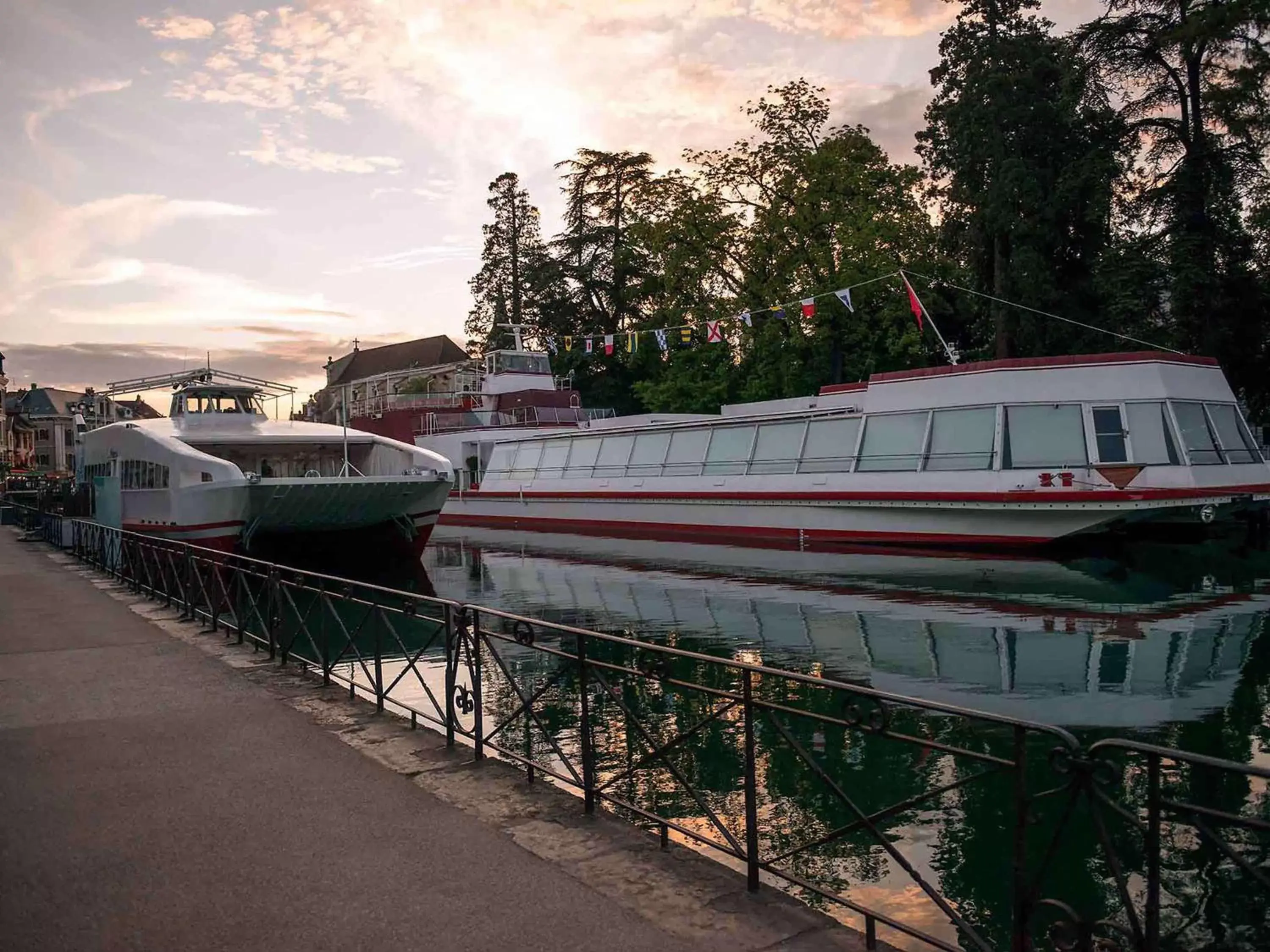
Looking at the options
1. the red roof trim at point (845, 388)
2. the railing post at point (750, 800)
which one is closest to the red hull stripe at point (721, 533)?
the red roof trim at point (845, 388)

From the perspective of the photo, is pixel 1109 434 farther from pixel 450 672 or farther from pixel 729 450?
pixel 450 672

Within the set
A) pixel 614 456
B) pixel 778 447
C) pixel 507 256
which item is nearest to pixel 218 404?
pixel 614 456

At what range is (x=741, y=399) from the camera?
45.0m

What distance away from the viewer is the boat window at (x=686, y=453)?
30656 mm

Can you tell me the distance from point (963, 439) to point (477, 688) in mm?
18790

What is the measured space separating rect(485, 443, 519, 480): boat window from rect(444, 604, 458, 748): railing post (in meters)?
32.5

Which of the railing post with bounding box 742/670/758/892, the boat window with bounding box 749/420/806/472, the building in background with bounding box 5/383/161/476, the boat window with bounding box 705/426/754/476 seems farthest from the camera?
the building in background with bounding box 5/383/161/476

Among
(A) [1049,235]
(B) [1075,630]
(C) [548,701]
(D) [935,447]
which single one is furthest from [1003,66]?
(C) [548,701]

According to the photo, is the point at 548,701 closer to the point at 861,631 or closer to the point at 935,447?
the point at 861,631

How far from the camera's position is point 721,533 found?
2862 cm

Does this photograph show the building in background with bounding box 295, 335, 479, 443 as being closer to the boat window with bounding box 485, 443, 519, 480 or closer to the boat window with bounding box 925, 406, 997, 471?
the boat window with bounding box 485, 443, 519, 480

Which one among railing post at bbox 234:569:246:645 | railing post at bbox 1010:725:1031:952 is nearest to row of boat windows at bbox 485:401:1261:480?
railing post at bbox 234:569:246:645

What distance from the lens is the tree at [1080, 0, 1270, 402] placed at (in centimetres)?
2897

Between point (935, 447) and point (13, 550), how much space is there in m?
23.9
